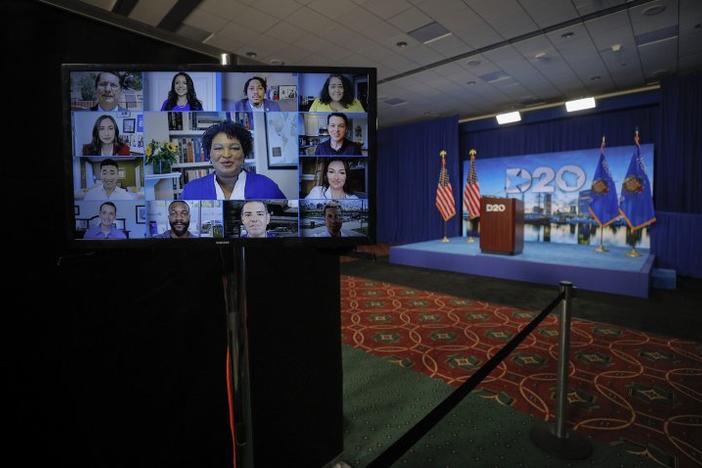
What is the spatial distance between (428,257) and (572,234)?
3569mm

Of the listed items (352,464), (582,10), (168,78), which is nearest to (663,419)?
(352,464)

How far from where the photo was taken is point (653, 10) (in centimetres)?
404

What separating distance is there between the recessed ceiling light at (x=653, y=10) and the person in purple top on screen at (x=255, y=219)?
17.4ft

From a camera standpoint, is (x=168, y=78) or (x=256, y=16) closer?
(x=168, y=78)

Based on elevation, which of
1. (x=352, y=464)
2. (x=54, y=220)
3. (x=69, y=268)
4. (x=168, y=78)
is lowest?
(x=352, y=464)

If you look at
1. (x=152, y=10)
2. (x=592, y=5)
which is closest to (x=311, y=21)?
(x=152, y=10)

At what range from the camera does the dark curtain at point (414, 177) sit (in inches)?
363

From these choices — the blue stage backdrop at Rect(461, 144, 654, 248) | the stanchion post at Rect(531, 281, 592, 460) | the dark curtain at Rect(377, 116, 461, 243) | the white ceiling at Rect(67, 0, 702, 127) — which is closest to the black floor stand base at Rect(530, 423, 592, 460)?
the stanchion post at Rect(531, 281, 592, 460)

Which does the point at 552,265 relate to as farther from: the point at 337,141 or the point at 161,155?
the point at 161,155

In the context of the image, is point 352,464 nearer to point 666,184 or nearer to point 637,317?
point 637,317

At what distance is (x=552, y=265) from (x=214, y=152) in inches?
200

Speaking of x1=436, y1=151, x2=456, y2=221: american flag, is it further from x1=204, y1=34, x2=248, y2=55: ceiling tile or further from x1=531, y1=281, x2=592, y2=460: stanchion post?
x1=531, y1=281, x2=592, y2=460: stanchion post

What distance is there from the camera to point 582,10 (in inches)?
159

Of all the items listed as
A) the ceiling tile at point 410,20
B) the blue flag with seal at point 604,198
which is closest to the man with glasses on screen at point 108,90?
the ceiling tile at point 410,20
